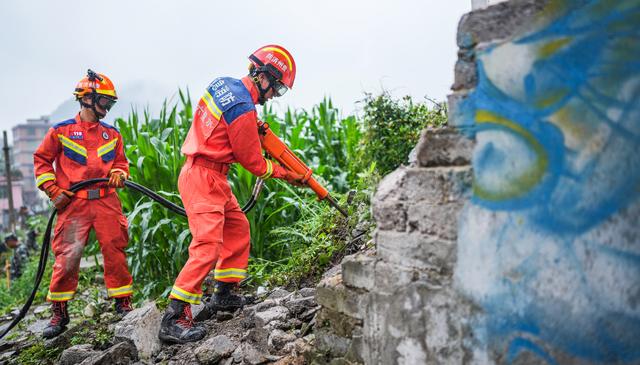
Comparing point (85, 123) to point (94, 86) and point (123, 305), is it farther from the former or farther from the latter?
point (123, 305)

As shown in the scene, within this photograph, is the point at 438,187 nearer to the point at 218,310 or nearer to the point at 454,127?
the point at 454,127

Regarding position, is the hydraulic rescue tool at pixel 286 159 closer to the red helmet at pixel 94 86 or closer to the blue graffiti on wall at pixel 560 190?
the red helmet at pixel 94 86

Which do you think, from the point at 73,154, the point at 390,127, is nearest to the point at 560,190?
the point at 390,127

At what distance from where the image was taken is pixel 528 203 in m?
1.88

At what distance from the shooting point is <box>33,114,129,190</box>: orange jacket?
171 inches

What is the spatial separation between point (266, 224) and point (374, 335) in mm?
2822

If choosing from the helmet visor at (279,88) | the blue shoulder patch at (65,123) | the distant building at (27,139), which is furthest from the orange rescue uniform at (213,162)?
the distant building at (27,139)

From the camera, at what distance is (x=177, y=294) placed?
3.53 metres

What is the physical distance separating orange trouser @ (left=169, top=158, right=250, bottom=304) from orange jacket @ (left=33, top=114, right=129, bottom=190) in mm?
1177

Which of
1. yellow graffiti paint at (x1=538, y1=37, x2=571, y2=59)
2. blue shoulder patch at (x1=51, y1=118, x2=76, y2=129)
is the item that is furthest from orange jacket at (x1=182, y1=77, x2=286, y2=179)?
yellow graffiti paint at (x1=538, y1=37, x2=571, y2=59)

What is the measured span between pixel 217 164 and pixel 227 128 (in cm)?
28

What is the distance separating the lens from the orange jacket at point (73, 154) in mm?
4344

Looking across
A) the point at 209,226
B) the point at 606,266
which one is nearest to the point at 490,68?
the point at 606,266

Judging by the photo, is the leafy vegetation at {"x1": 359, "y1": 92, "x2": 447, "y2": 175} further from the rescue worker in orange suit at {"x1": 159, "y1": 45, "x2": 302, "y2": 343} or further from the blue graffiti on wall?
the blue graffiti on wall
